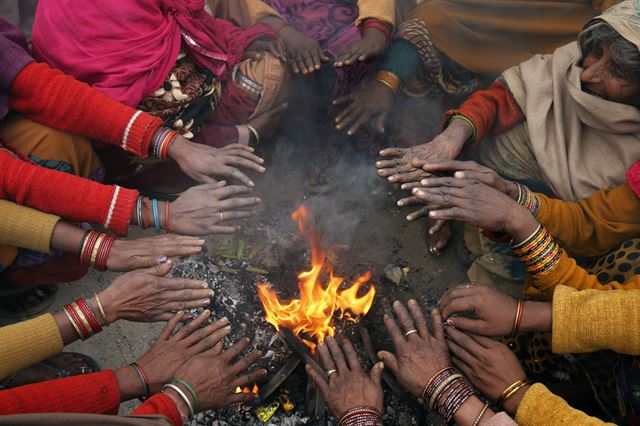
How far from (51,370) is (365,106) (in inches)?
105

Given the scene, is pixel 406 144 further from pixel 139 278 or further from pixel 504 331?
pixel 139 278

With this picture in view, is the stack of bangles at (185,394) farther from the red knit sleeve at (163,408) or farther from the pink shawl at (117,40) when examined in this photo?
the pink shawl at (117,40)

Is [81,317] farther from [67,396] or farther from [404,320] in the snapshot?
[404,320]

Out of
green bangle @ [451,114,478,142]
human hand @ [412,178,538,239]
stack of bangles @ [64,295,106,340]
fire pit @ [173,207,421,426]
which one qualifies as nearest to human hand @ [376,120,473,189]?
→ green bangle @ [451,114,478,142]

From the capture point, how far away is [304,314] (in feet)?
9.37

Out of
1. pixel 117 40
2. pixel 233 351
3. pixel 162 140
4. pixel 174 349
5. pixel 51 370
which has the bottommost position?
pixel 51 370

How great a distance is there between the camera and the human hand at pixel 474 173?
2697mm

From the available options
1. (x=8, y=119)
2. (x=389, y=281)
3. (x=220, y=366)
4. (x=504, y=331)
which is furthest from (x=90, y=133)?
(x=504, y=331)

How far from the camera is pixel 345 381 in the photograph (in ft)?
7.54

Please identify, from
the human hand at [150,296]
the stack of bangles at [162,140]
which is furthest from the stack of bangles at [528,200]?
the stack of bangles at [162,140]

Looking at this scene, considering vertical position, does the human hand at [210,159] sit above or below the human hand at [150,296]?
above

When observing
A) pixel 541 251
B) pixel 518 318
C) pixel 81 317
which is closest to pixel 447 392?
pixel 518 318

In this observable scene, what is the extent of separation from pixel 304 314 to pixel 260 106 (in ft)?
5.84

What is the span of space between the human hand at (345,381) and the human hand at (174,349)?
48 centimetres
